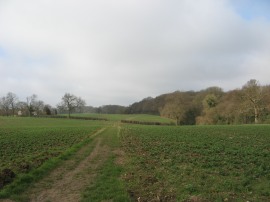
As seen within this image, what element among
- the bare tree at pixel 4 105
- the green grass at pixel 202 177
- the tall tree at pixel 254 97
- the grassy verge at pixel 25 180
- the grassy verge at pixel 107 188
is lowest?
the green grass at pixel 202 177

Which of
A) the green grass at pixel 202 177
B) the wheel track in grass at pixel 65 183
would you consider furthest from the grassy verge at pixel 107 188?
the green grass at pixel 202 177

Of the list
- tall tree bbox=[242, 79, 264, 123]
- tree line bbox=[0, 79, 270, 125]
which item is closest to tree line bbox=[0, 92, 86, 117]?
tree line bbox=[0, 79, 270, 125]

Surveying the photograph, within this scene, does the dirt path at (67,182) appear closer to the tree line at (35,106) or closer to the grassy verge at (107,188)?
the grassy verge at (107,188)

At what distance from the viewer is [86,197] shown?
10.2m

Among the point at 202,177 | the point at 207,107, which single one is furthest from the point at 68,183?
the point at 207,107

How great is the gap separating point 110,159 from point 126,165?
2.42 m

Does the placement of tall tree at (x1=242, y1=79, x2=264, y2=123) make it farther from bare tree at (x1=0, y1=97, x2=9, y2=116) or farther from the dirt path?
bare tree at (x1=0, y1=97, x2=9, y2=116)

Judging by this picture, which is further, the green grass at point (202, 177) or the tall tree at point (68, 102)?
the tall tree at point (68, 102)

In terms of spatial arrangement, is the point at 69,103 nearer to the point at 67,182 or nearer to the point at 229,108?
the point at 229,108

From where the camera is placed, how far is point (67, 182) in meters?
12.4

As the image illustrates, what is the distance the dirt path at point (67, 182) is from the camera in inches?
409

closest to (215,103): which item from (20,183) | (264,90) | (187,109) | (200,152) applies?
(187,109)

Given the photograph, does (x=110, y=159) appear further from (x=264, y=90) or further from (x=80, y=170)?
(x=264, y=90)

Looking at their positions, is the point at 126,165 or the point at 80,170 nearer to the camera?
the point at 80,170
